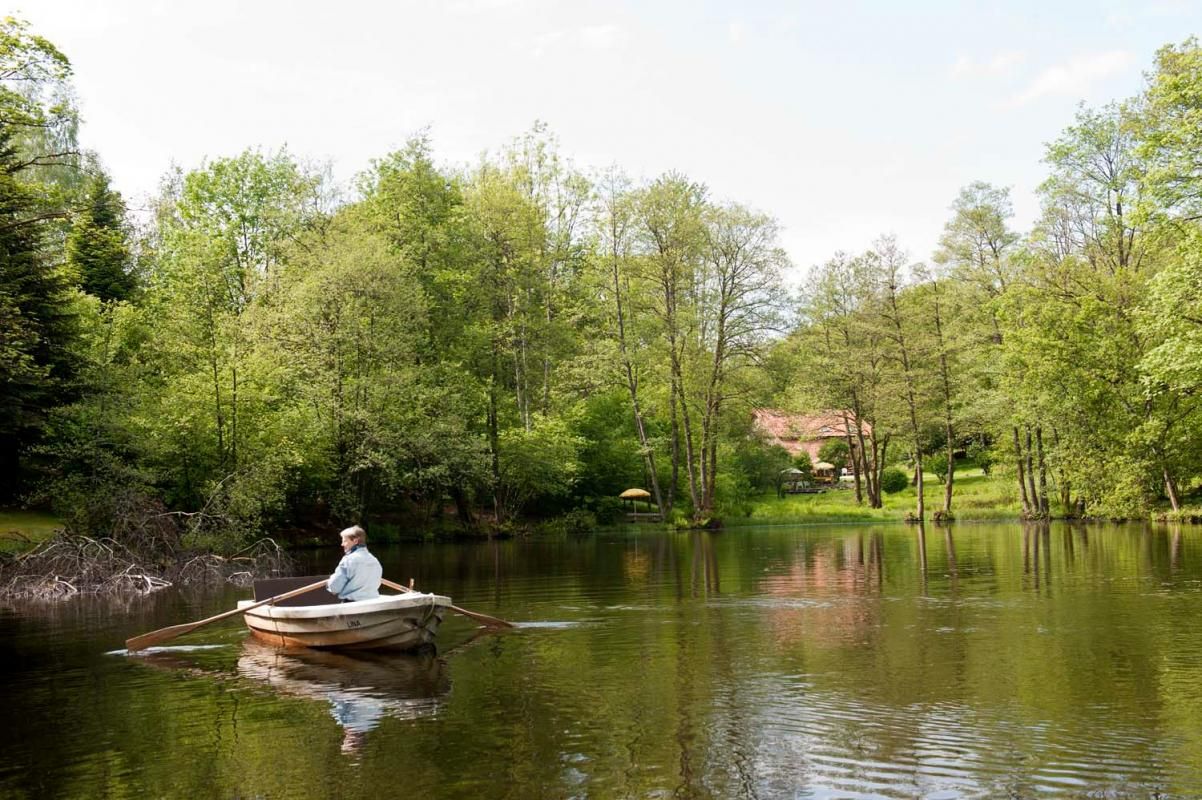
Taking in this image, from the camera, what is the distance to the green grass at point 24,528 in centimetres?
2359

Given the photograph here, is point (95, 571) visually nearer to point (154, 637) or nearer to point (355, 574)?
point (154, 637)

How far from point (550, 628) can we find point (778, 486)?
149ft

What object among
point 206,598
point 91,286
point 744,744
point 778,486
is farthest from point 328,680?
point 778,486

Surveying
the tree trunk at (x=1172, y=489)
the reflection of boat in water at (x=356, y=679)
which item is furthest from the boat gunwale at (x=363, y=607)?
the tree trunk at (x=1172, y=489)

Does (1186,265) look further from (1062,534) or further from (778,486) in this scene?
(778,486)

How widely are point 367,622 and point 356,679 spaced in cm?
135

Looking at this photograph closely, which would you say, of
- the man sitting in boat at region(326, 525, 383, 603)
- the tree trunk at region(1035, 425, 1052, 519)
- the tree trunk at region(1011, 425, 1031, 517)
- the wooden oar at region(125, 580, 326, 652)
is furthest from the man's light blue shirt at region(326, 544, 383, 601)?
the tree trunk at region(1011, 425, 1031, 517)

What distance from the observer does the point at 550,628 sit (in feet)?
50.3

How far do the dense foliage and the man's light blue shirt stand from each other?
13.7 m

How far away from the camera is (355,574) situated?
13.9 meters

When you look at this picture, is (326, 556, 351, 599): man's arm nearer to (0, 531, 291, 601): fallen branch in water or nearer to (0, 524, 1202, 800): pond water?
(0, 524, 1202, 800): pond water

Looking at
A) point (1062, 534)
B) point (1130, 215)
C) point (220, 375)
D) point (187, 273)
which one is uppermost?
point (187, 273)

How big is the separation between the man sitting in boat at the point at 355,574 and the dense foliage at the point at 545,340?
1367 centimetres

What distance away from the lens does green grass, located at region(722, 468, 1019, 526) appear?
4696 centimetres
